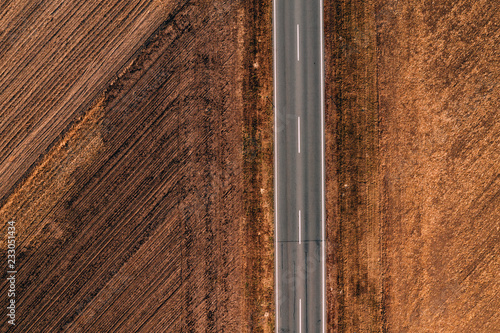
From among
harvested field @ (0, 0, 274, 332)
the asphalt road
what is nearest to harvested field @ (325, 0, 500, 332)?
the asphalt road

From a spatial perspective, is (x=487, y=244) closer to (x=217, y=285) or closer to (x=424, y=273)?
(x=424, y=273)

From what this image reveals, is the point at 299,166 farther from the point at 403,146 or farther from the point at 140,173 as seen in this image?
the point at 140,173

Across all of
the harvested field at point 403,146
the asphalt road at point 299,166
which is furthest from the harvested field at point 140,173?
the harvested field at point 403,146

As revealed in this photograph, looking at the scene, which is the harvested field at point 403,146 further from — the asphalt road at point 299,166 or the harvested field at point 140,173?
the harvested field at point 140,173

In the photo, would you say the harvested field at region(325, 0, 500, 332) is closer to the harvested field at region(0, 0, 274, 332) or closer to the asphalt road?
the asphalt road
